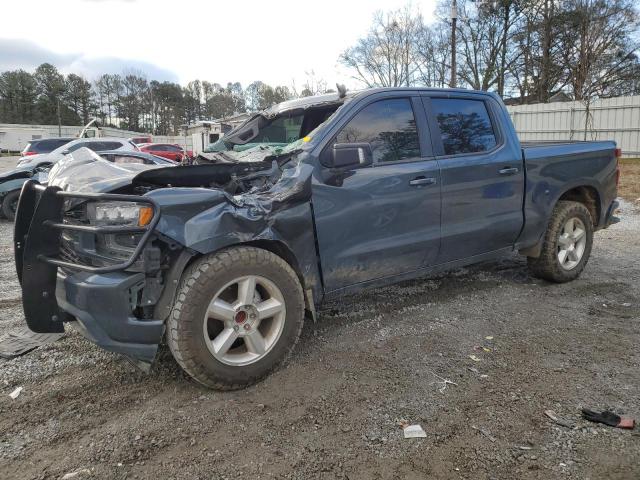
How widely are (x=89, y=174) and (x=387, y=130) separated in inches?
84.3

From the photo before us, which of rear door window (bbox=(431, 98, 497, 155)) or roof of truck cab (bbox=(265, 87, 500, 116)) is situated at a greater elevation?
roof of truck cab (bbox=(265, 87, 500, 116))

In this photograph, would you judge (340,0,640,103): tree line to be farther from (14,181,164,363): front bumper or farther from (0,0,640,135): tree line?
(14,181,164,363): front bumper

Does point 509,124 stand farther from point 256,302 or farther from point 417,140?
point 256,302

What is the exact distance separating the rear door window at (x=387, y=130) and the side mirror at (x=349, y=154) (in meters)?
0.21

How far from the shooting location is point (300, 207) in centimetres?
319

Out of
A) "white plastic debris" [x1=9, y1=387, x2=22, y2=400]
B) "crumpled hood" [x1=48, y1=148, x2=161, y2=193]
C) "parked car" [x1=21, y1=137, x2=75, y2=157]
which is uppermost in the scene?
"parked car" [x1=21, y1=137, x2=75, y2=157]

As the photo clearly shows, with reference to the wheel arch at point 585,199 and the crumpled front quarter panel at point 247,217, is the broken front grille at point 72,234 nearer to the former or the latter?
the crumpled front quarter panel at point 247,217

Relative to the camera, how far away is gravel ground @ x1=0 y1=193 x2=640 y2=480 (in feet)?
7.61

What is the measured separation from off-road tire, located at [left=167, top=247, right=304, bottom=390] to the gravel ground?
135 millimetres

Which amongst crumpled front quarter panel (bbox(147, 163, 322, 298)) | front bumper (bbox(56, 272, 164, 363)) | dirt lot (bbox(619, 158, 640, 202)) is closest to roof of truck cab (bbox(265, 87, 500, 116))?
crumpled front quarter panel (bbox(147, 163, 322, 298))

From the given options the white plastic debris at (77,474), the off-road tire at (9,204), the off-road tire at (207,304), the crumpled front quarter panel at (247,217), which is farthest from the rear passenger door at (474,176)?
the off-road tire at (9,204)

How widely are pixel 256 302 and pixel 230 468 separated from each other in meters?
1.01

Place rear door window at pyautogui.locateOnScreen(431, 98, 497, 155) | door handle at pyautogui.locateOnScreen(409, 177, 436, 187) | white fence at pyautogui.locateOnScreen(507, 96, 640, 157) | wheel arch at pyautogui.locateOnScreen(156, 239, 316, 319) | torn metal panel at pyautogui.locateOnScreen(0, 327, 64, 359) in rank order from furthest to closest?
white fence at pyautogui.locateOnScreen(507, 96, 640, 157) → rear door window at pyautogui.locateOnScreen(431, 98, 497, 155) → door handle at pyautogui.locateOnScreen(409, 177, 436, 187) → torn metal panel at pyautogui.locateOnScreen(0, 327, 64, 359) → wheel arch at pyautogui.locateOnScreen(156, 239, 316, 319)

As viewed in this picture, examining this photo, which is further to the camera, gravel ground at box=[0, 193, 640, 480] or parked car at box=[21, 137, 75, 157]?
parked car at box=[21, 137, 75, 157]
